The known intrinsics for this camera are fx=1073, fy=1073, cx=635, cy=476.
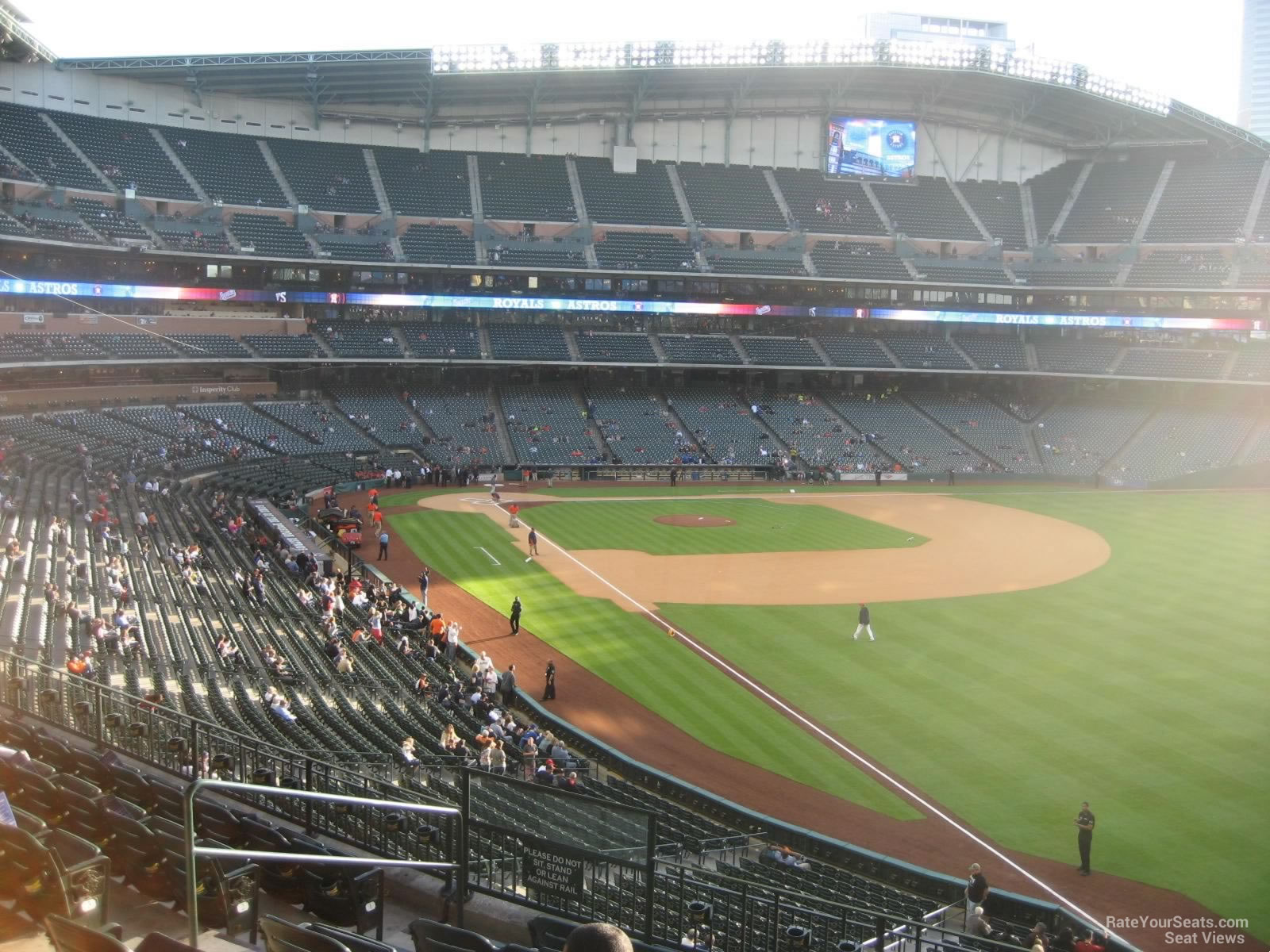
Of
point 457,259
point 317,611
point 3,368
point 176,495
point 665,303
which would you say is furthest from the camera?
point 665,303

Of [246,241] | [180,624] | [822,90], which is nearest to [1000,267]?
[822,90]

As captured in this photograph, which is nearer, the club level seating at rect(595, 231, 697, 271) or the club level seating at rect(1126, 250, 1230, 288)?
the club level seating at rect(595, 231, 697, 271)

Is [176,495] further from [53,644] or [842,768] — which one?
[842,768]

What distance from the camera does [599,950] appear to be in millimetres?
4418

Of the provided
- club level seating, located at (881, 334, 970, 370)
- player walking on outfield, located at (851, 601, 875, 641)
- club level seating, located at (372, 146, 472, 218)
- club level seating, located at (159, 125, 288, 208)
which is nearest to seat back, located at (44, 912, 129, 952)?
player walking on outfield, located at (851, 601, 875, 641)

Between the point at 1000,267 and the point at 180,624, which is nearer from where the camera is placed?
the point at 180,624

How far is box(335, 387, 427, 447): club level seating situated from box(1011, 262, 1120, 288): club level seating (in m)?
43.9

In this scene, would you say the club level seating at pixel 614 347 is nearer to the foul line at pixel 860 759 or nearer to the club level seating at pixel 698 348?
the club level seating at pixel 698 348

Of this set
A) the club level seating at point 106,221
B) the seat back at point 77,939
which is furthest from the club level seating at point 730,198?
the seat back at point 77,939

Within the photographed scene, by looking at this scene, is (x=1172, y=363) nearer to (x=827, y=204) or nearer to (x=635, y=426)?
(x=827, y=204)

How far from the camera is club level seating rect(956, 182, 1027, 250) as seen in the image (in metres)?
79.4

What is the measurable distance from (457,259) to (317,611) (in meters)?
44.1

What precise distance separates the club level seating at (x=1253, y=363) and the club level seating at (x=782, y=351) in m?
26.9

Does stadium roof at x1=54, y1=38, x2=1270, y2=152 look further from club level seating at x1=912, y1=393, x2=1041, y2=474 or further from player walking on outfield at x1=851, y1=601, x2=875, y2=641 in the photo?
player walking on outfield at x1=851, y1=601, x2=875, y2=641
